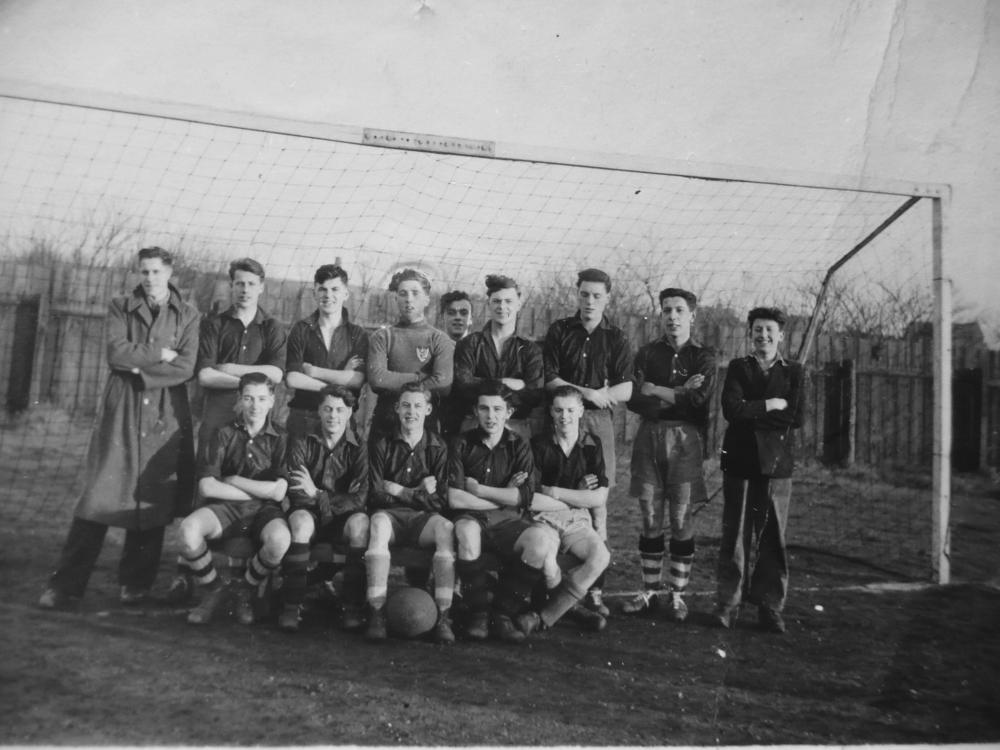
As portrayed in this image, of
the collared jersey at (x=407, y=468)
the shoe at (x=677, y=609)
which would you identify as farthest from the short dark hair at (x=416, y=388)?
the shoe at (x=677, y=609)

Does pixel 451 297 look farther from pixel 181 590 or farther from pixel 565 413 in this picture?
pixel 181 590

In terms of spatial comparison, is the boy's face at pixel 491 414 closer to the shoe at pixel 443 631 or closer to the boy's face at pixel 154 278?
the shoe at pixel 443 631

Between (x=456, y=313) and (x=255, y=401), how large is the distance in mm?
686

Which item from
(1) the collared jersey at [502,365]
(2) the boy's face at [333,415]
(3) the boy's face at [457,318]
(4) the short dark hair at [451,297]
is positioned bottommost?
(2) the boy's face at [333,415]

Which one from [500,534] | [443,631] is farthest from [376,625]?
[500,534]

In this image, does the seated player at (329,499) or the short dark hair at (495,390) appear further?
the short dark hair at (495,390)

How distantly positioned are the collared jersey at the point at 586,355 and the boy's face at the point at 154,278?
3.95 feet

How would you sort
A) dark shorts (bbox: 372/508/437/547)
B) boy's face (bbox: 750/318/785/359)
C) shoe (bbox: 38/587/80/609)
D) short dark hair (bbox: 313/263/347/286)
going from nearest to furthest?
shoe (bbox: 38/587/80/609) < dark shorts (bbox: 372/508/437/547) < short dark hair (bbox: 313/263/347/286) < boy's face (bbox: 750/318/785/359)

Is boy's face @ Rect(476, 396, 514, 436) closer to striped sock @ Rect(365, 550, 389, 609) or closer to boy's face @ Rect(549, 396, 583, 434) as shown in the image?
boy's face @ Rect(549, 396, 583, 434)

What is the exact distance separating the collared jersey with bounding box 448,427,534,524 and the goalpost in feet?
1.41

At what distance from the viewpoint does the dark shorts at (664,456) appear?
2.41m

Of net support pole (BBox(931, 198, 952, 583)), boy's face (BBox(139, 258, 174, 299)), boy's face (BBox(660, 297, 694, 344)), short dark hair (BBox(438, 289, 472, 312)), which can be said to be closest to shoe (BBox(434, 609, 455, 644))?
short dark hair (BBox(438, 289, 472, 312))

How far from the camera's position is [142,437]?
214 cm

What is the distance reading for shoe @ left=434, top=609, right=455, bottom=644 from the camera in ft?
6.84
